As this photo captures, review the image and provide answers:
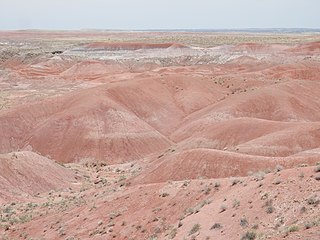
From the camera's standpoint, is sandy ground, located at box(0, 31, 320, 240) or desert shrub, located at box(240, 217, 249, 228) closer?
desert shrub, located at box(240, 217, 249, 228)

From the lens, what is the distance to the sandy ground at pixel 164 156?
1478cm

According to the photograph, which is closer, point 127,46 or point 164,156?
point 164,156

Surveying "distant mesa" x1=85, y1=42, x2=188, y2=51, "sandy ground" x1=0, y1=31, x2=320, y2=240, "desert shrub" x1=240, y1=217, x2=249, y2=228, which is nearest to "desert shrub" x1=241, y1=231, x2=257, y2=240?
"sandy ground" x1=0, y1=31, x2=320, y2=240

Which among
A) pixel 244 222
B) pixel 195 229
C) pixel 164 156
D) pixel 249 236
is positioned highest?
pixel 249 236

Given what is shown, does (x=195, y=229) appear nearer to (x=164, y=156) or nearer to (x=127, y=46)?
(x=164, y=156)

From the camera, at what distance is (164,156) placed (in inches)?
1273

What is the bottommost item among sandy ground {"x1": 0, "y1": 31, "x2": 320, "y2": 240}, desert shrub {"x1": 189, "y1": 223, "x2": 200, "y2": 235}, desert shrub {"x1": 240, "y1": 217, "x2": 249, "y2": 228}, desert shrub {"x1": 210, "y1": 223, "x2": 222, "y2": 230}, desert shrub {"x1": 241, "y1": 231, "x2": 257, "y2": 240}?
sandy ground {"x1": 0, "y1": 31, "x2": 320, "y2": 240}

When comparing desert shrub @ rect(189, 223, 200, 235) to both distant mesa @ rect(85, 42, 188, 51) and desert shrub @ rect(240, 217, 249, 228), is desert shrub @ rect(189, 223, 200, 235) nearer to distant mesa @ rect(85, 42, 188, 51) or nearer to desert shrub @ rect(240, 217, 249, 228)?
desert shrub @ rect(240, 217, 249, 228)

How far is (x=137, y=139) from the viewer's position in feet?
149

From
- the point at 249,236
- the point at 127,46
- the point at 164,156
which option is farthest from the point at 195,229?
the point at 127,46

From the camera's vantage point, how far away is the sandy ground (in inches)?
582

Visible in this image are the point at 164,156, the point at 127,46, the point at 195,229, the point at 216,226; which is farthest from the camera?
the point at 127,46

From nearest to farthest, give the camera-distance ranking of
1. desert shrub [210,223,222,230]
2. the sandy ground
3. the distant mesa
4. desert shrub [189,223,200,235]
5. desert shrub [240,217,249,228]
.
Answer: desert shrub [240,217,249,228]
desert shrub [210,223,222,230]
desert shrub [189,223,200,235]
the sandy ground
the distant mesa

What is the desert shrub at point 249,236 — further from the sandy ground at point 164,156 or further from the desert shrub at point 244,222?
the desert shrub at point 244,222
